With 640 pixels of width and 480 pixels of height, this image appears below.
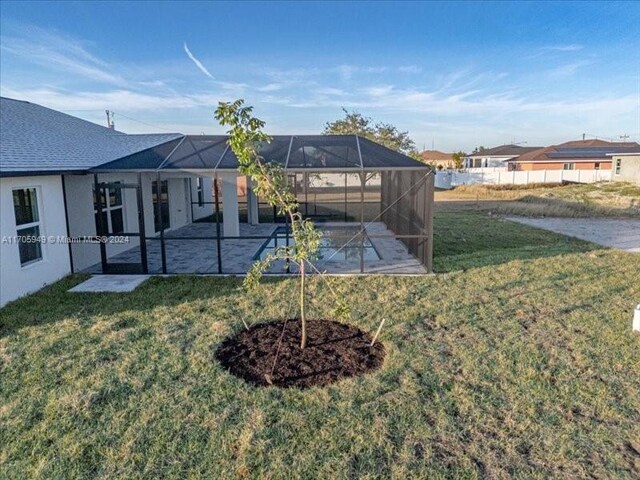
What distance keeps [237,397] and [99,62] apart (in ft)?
52.8

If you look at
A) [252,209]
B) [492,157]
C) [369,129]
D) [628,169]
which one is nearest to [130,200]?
[252,209]

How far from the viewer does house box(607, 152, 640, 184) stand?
90.4 ft

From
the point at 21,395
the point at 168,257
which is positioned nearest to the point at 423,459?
the point at 21,395

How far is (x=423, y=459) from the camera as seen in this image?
2910mm

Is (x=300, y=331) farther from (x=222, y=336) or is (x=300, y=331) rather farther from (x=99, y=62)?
(x=99, y=62)

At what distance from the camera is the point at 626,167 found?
93.0ft

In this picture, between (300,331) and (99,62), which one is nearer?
(300,331)

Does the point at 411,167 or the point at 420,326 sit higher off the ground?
the point at 411,167

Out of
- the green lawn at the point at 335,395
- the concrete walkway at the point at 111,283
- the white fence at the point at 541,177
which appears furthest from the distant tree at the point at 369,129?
the green lawn at the point at 335,395

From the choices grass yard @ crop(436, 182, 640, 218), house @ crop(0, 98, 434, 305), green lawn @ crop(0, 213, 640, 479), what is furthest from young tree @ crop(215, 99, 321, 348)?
grass yard @ crop(436, 182, 640, 218)

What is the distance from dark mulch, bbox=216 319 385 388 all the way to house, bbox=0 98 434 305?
290 centimetres

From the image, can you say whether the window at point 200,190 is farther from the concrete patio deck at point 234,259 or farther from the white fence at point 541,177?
the white fence at point 541,177

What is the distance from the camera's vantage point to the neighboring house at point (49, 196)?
21.8 ft

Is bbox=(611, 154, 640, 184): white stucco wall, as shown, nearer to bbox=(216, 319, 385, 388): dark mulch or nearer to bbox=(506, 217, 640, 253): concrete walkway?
bbox=(506, 217, 640, 253): concrete walkway
